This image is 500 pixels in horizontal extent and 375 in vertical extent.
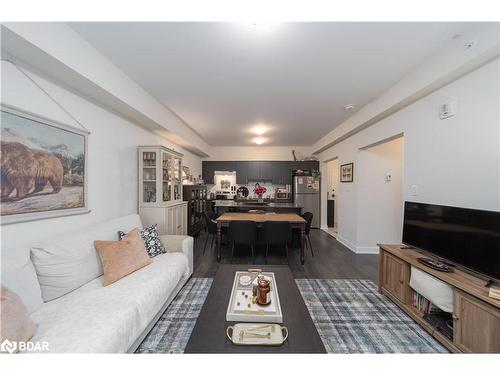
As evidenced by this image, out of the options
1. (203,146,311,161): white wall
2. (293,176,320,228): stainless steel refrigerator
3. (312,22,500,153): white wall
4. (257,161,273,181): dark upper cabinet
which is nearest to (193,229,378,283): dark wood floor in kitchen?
(293,176,320,228): stainless steel refrigerator

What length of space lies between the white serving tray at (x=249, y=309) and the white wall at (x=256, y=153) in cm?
543

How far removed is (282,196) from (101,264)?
5.40m

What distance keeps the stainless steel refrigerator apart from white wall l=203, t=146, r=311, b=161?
1028 mm

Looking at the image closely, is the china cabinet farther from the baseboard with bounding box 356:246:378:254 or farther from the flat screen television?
the baseboard with bounding box 356:246:378:254

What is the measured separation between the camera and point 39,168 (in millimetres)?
1695

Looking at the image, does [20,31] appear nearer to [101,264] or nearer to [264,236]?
[101,264]

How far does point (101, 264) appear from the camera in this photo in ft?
6.40

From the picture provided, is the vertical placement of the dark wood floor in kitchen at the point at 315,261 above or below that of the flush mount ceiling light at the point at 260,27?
below

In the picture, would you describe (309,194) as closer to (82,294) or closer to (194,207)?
(194,207)

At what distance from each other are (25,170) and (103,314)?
134 cm

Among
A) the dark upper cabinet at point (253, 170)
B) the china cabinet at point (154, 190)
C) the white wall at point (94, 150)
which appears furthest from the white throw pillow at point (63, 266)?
the dark upper cabinet at point (253, 170)

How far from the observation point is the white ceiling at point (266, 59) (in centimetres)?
163

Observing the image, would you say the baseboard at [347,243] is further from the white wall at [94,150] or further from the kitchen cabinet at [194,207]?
the white wall at [94,150]
